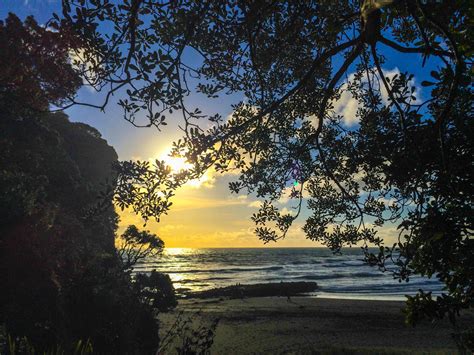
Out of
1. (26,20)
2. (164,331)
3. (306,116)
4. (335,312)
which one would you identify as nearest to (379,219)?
(306,116)

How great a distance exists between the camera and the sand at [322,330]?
18578mm

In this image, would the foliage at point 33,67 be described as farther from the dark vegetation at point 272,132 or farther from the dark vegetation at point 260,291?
the dark vegetation at point 260,291

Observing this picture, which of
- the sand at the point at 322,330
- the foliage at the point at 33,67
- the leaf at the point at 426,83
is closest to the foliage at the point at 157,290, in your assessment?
the sand at the point at 322,330

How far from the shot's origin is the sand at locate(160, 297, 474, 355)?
61.0 ft

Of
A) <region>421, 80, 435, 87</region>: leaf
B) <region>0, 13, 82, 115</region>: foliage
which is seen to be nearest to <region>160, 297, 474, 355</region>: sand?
<region>0, 13, 82, 115</region>: foliage

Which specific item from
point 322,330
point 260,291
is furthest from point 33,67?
point 260,291

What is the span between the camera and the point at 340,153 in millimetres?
7234

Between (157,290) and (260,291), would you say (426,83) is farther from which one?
(260,291)

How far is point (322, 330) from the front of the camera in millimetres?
23438

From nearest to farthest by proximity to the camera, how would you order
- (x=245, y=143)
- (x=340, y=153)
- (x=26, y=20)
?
(x=245, y=143), (x=340, y=153), (x=26, y=20)

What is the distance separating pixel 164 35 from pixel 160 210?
8.58 ft

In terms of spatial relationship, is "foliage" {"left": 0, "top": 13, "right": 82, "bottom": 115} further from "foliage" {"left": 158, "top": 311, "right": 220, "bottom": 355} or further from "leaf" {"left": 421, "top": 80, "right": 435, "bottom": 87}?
"foliage" {"left": 158, "top": 311, "right": 220, "bottom": 355}

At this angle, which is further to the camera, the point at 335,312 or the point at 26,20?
the point at 335,312

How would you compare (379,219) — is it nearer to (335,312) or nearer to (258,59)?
(258,59)
